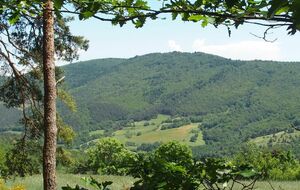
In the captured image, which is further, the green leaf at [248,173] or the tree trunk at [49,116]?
the tree trunk at [49,116]

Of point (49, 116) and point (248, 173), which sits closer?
point (248, 173)

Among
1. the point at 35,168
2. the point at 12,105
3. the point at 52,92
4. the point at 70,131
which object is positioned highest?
the point at 52,92

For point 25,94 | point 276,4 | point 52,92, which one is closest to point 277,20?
point 276,4

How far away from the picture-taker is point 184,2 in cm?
254

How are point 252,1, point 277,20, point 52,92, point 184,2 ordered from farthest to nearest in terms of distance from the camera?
1. point 52,92
2. point 184,2
3. point 252,1
4. point 277,20

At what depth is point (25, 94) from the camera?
54.2 ft

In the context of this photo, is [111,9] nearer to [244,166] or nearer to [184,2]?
[184,2]

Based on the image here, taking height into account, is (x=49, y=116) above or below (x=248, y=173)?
below

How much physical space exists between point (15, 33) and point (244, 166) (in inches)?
636

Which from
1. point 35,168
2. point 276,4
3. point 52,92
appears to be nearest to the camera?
point 276,4

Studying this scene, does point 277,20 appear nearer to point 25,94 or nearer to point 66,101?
point 25,94

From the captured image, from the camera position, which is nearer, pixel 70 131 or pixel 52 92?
pixel 52 92

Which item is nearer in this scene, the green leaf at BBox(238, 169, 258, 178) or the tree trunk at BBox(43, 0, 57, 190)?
the green leaf at BBox(238, 169, 258, 178)

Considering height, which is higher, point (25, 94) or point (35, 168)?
point (25, 94)
